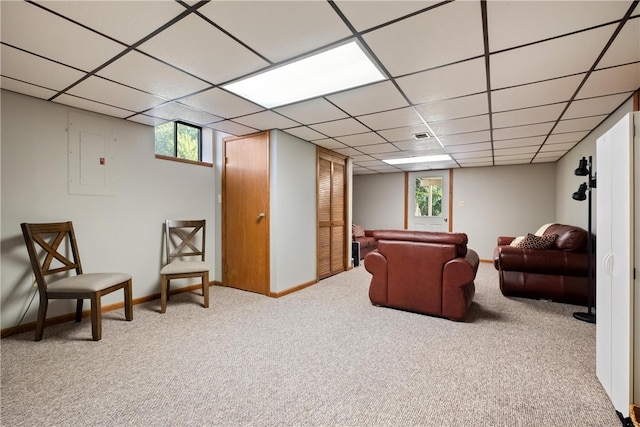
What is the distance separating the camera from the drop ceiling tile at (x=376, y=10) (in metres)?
1.49

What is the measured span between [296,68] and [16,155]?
2746 millimetres

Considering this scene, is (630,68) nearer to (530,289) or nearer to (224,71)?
(530,289)

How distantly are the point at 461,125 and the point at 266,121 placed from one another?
2.40 metres

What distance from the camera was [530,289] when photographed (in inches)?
147

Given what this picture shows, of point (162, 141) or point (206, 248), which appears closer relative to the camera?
point (162, 141)

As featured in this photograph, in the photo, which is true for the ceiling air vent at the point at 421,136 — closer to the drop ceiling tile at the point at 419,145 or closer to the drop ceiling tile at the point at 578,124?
the drop ceiling tile at the point at 419,145

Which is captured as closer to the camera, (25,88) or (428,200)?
(25,88)

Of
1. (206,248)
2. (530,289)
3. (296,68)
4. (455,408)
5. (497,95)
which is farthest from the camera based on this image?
(206,248)

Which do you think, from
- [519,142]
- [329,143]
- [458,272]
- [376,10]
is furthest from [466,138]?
[376,10]

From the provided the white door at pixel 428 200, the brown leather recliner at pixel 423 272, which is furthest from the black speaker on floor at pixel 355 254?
the brown leather recliner at pixel 423 272

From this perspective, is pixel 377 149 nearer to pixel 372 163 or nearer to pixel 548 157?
pixel 372 163

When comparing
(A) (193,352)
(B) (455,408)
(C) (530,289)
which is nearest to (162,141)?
(A) (193,352)

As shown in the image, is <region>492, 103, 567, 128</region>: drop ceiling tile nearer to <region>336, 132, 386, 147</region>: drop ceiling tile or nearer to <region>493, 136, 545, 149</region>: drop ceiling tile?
A: <region>493, 136, 545, 149</region>: drop ceiling tile

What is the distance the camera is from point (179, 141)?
14.0ft
